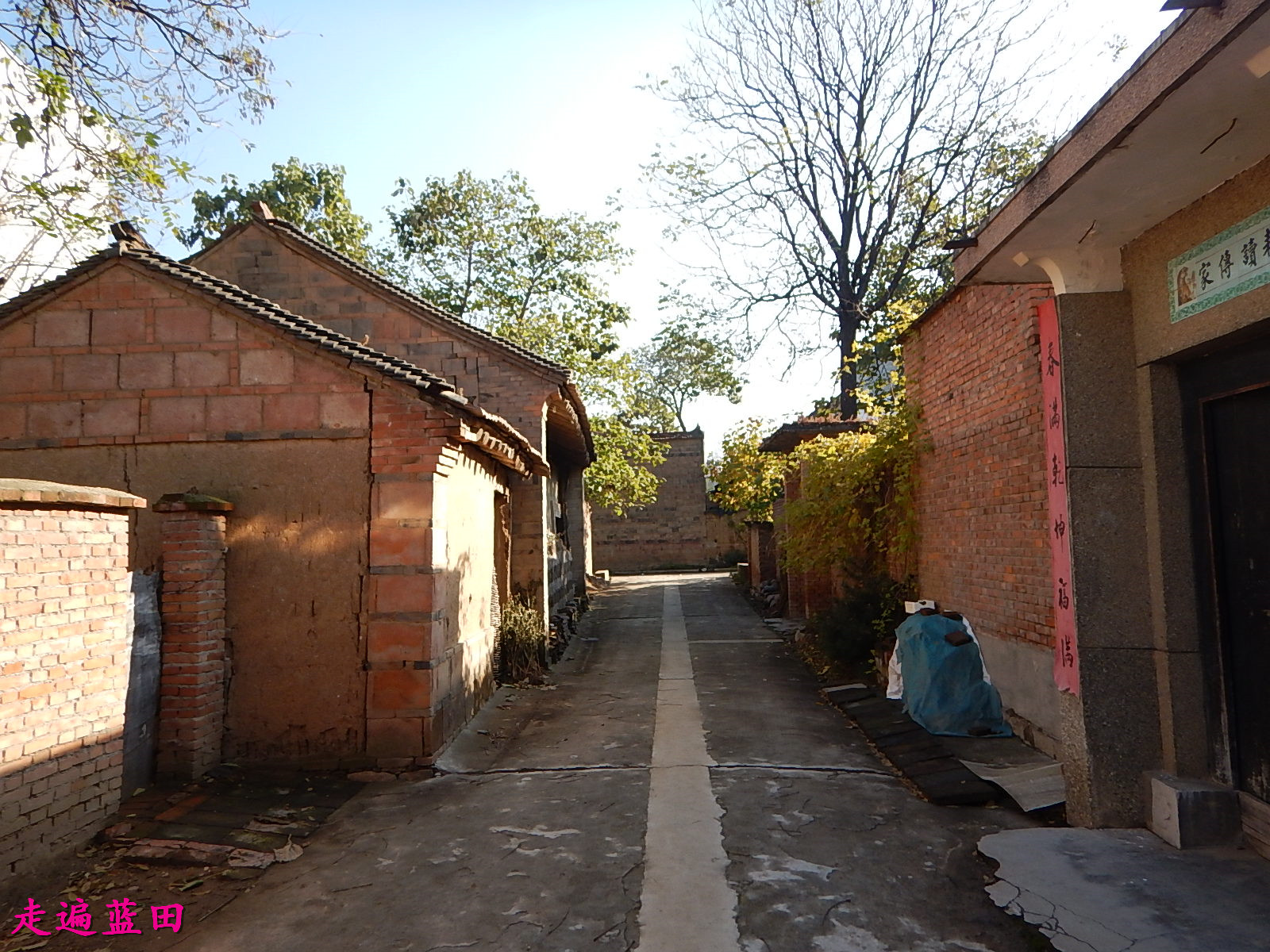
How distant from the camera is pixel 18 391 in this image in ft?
21.8

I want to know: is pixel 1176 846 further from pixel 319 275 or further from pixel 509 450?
pixel 319 275

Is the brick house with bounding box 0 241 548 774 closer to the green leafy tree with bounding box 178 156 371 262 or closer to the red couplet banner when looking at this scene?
the red couplet banner

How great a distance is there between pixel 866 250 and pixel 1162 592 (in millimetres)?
17143

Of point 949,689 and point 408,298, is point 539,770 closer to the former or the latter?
point 949,689

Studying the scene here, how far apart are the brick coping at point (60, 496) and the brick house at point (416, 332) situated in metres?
6.41

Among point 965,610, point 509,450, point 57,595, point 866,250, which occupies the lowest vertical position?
point 965,610

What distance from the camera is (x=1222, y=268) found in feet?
12.6

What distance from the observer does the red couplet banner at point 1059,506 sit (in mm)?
4520

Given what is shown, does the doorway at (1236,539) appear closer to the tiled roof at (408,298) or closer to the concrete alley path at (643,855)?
the concrete alley path at (643,855)

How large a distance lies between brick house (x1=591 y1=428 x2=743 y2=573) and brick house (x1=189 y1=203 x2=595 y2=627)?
18.3 meters

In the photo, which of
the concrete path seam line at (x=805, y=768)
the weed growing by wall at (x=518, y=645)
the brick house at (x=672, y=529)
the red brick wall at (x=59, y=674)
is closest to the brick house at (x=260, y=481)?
the red brick wall at (x=59, y=674)

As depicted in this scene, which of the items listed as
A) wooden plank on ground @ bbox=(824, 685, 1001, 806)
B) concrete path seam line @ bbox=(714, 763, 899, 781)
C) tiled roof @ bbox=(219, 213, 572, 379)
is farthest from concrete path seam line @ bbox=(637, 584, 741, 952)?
tiled roof @ bbox=(219, 213, 572, 379)

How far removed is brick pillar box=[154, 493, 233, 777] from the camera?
5.86 m

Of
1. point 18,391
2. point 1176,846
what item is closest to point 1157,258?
point 1176,846
